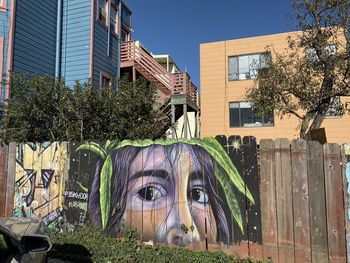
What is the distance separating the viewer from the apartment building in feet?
66.2

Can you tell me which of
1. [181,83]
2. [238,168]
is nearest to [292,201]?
[238,168]

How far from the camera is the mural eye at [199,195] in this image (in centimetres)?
588

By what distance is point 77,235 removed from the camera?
21.7ft

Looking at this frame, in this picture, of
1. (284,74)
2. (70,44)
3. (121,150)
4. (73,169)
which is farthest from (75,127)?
(70,44)

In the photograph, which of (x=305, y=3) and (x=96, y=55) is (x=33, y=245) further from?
(x=96, y=55)

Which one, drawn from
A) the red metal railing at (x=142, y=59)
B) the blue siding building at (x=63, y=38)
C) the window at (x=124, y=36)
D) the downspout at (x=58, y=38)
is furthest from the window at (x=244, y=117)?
the downspout at (x=58, y=38)

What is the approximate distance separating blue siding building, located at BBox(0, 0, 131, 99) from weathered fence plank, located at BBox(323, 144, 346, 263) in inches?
363

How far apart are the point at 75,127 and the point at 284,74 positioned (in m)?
5.51

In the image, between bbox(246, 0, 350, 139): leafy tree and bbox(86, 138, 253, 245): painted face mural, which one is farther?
bbox(246, 0, 350, 139): leafy tree

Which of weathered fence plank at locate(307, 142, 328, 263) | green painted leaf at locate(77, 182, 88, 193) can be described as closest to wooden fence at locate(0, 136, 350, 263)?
weathered fence plank at locate(307, 142, 328, 263)

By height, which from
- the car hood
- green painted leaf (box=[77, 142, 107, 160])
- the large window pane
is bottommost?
the car hood

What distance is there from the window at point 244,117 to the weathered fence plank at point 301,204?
15.1 m

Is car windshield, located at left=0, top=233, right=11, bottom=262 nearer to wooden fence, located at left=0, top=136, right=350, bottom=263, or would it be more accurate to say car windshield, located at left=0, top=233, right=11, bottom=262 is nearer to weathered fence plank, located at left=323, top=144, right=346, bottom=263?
wooden fence, located at left=0, top=136, right=350, bottom=263

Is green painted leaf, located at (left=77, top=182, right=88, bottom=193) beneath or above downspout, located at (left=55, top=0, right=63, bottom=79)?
beneath
